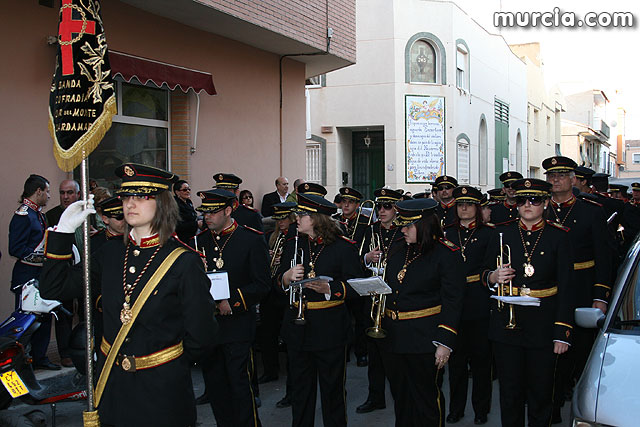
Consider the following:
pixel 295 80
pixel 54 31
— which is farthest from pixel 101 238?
pixel 295 80

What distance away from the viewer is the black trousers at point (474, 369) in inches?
253

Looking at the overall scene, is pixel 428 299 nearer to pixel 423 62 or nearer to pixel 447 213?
pixel 447 213

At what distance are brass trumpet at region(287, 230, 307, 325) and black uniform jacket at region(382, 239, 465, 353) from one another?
2.16ft

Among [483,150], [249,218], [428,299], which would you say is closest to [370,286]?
[428,299]

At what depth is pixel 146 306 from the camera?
11.8 ft

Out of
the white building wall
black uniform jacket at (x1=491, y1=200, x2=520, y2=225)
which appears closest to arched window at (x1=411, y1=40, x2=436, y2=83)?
the white building wall

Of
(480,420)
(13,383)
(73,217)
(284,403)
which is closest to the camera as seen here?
(73,217)

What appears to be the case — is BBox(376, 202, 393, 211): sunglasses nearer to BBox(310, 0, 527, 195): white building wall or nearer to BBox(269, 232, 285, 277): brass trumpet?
BBox(269, 232, 285, 277): brass trumpet

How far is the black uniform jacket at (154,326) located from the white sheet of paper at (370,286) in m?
1.52

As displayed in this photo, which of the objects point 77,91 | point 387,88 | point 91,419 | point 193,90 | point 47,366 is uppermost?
point 387,88

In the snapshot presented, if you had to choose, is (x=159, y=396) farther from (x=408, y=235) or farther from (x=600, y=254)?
(x=600, y=254)

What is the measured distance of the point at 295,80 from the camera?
567 inches

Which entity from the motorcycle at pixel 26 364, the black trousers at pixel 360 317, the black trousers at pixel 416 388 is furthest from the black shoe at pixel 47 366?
the black trousers at pixel 416 388

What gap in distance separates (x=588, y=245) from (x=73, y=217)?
4.99 metres
